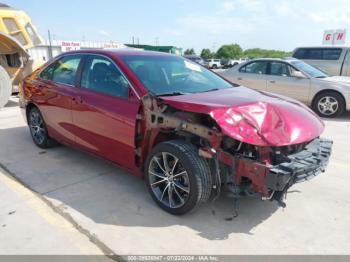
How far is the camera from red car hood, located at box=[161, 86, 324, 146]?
9.39ft

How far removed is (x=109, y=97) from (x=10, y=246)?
1793 millimetres

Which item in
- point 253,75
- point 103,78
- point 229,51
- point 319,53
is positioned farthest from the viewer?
point 229,51

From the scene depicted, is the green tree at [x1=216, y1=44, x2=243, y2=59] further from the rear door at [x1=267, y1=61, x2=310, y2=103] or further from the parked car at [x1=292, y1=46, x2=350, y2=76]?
the rear door at [x1=267, y1=61, x2=310, y2=103]

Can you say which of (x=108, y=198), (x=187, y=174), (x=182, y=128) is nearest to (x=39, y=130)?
(x=108, y=198)

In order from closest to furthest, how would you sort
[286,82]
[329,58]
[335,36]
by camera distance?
[286,82], [329,58], [335,36]

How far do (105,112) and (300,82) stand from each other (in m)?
6.18

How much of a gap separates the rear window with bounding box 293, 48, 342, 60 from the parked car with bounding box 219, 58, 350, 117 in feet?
9.95

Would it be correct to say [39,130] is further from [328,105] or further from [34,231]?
[328,105]

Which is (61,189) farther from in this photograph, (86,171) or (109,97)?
(109,97)

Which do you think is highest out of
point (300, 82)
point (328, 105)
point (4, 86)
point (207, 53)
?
point (300, 82)

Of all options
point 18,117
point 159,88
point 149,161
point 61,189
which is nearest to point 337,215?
point 149,161

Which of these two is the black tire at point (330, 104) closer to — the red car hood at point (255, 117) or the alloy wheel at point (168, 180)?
the red car hood at point (255, 117)

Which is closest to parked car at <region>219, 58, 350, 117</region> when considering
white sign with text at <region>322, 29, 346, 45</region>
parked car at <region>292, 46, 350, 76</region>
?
parked car at <region>292, 46, 350, 76</region>

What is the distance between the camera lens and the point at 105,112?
12.3ft
